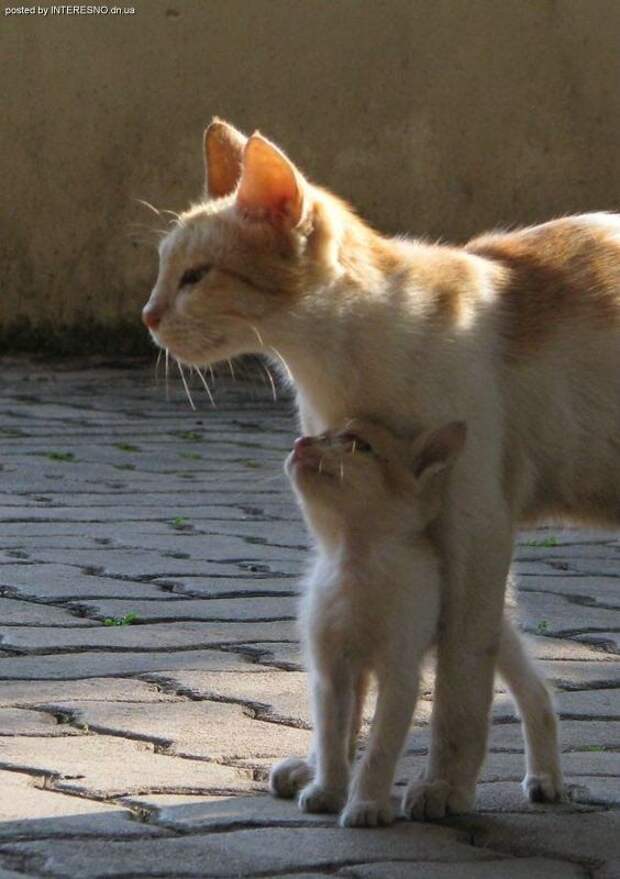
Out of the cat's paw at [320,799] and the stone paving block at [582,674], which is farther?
the stone paving block at [582,674]

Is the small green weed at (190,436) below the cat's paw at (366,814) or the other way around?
the other way around

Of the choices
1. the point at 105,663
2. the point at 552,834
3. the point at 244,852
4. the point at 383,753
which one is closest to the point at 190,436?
the point at 105,663

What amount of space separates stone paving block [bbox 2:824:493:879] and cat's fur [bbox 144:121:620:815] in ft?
0.76

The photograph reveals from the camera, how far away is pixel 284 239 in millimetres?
3699

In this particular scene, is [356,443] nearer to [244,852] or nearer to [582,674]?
[244,852]

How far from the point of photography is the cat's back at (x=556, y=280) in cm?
381

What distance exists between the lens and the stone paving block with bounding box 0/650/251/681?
173 inches

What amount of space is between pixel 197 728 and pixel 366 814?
0.72 metres

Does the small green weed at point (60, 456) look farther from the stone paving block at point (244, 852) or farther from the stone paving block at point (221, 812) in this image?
the stone paving block at point (244, 852)

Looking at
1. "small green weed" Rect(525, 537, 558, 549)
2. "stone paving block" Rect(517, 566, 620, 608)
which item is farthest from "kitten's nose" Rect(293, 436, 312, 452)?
"small green weed" Rect(525, 537, 558, 549)

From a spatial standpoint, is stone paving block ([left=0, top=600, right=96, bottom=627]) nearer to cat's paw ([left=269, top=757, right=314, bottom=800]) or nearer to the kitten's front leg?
cat's paw ([left=269, top=757, right=314, bottom=800])

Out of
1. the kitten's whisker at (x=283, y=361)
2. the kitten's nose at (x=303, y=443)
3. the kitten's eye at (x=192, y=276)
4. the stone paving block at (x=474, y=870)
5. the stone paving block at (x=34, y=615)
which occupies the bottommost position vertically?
the stone paving block at (x=34, y=615)

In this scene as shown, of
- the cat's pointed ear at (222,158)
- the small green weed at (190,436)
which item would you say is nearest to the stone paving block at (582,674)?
the cat's pointed ear at (222,158)

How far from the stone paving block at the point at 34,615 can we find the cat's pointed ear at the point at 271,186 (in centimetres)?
165
